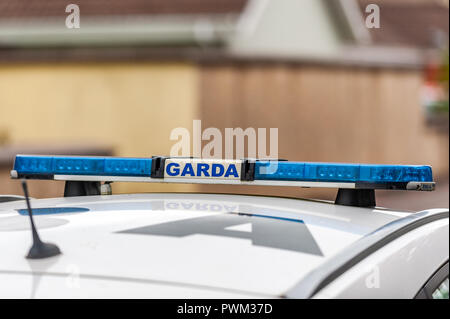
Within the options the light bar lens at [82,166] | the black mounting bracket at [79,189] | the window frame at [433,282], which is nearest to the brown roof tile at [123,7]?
the black mounting bracket at [79,189]

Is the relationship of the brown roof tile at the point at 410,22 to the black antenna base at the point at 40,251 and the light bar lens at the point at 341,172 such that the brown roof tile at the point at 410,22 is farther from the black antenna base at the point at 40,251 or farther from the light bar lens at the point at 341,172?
the black antenna base at the point at 40,251

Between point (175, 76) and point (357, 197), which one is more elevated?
point (175, 76)

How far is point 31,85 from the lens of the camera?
11.9 metres

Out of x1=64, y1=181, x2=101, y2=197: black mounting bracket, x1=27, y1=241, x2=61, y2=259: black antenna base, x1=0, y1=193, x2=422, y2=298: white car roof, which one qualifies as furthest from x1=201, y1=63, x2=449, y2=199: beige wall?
x1=27, y1=241, x2=61, y2=259: black antenna base

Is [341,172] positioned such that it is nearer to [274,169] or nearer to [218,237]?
[274,169]

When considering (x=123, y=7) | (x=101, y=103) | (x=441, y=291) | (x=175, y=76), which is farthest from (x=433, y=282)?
(x=123, y=7)

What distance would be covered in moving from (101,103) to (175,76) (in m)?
1.27

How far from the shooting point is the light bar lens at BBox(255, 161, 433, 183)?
1.97 m

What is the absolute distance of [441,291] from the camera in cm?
176

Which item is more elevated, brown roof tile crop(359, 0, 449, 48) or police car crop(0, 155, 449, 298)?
brown roof tile crop(359, 0, 449, 48)

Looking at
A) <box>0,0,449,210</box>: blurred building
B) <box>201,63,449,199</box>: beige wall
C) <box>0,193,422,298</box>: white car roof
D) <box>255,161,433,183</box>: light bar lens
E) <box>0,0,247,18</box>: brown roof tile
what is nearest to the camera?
<box>0,193,422,298</box>: white car roof

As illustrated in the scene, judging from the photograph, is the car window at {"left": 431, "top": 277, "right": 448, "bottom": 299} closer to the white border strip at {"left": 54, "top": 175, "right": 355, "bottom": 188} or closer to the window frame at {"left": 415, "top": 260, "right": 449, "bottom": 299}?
the window frame at {"left": 415, "top": 260, "right": 449, "bottom": 299}
